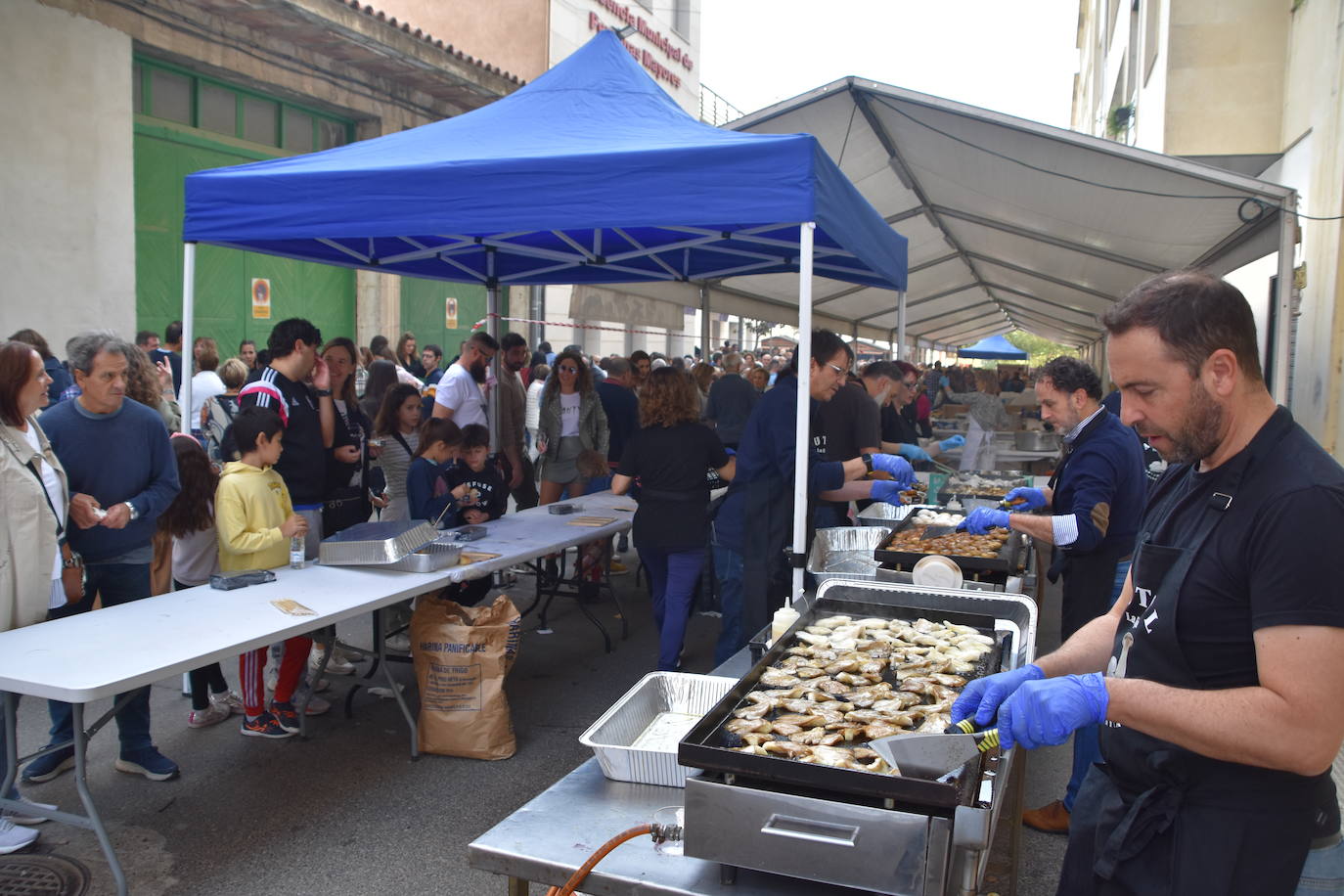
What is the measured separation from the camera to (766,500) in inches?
181

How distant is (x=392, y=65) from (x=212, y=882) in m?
11.5

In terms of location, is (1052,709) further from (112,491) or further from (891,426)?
(891,426)

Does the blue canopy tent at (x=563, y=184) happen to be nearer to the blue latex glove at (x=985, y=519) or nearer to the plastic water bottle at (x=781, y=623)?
the blue latex glove at (x=985, y=519)

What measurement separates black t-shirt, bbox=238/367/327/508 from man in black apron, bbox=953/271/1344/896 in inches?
160

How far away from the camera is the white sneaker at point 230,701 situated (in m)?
4.66

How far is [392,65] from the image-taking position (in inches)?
495

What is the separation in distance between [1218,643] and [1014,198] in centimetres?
729

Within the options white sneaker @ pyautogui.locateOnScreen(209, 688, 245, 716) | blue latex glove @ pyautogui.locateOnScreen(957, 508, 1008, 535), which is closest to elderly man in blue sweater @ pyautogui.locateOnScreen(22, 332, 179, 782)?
white sneaker @ pyautogui.locateOnScreen(209, 688, 245, 716)

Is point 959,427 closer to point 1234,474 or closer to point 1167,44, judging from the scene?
point 1167,44

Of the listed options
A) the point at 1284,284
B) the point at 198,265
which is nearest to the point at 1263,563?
the point at 1284,284

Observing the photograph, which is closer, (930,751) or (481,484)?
(930,751)

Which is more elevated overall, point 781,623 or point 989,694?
point 989,694

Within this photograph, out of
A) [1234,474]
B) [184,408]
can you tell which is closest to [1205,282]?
[1234,474]

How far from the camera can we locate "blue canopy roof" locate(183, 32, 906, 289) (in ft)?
13.3
